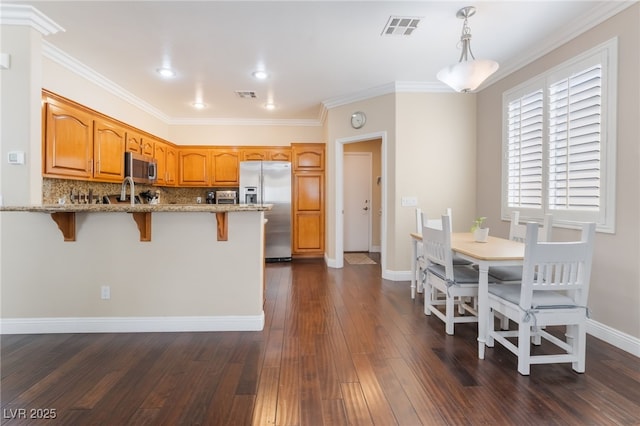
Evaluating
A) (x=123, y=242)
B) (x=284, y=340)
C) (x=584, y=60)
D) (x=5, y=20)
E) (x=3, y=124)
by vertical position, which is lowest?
(x=284, y=340)

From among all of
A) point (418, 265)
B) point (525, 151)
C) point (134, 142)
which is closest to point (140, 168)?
point (134, 142)

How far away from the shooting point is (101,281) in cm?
270

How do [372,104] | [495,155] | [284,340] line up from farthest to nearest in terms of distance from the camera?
[372,104]
[495,155]
[284,340]

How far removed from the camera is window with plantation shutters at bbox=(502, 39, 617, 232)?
8.30ft

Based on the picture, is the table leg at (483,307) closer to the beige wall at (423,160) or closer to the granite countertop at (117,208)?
the granite countertop at (117,208)

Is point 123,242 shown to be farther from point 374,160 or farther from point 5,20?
point 374,160

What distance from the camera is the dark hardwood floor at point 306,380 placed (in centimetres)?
167

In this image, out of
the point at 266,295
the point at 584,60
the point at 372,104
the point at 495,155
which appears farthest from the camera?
the point at 372,104

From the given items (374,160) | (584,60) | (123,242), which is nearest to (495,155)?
(584,60)

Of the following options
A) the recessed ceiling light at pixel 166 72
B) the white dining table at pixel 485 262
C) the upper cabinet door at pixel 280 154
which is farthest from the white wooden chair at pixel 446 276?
the upper cabinet door at pixel 280 154

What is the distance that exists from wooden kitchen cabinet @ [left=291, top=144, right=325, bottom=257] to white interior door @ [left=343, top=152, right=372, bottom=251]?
1.06m

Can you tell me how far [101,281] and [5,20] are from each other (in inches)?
90.7

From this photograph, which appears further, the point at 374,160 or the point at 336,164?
the point at 374,160

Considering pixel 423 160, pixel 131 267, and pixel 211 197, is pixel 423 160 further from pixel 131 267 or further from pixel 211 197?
pixel 211 197
